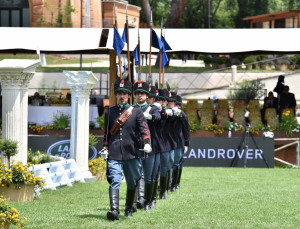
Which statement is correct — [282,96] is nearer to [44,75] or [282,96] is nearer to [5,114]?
[5,114]

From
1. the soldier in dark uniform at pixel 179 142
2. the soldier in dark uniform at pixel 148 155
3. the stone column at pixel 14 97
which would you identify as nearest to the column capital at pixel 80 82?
the soldier in dark uniform at pixel 179 142

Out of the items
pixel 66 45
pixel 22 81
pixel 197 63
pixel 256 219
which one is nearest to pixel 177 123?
pixel 22 81

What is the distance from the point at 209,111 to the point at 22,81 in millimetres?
9889

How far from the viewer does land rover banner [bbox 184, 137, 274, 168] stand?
20.7 metres

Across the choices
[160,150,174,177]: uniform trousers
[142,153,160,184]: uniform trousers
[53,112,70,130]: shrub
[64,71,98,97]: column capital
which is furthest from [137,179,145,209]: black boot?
[53,112,70,130]: shrub

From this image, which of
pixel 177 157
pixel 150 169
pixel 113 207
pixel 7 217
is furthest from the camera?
pixel 177 157

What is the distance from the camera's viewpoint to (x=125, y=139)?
1048cm

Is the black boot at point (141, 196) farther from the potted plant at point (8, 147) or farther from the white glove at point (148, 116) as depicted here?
the potted plant at point (8, 147)

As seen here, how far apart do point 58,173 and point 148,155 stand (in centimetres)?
471

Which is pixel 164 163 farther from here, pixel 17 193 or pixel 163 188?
pixel 17 193

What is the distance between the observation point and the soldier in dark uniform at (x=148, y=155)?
441 inches

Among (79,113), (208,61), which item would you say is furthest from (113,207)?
(208,61)

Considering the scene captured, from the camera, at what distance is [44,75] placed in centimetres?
4212

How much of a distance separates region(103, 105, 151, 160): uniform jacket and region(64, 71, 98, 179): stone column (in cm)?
649
